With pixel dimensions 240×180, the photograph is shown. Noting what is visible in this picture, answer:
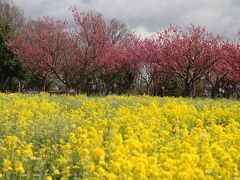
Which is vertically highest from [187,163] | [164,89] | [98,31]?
[98,31]

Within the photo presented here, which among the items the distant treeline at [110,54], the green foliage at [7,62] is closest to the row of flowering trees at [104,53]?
the distant treeline at [110,54]

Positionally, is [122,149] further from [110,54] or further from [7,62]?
[7,62]

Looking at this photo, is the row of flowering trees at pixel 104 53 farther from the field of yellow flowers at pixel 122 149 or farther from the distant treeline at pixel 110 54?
the field of yellow flowers at pixel 122 149

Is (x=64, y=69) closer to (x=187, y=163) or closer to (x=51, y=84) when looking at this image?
(x=51, y=84)

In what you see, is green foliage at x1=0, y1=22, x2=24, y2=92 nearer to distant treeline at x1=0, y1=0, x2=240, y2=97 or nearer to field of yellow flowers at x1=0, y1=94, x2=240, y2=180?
distant treeline at x1=0, y1=0, x2=240, y2=97

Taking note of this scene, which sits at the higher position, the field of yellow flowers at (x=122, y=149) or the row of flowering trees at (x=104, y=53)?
the row of flowering trees at (x=104, y=53)

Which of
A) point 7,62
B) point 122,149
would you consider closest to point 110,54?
point 7,62

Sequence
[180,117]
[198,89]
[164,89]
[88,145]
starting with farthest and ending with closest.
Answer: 1. [198,89]
2. [164,89]
3. [180,117]
4. [88,145]

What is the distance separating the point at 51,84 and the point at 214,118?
32466 mm

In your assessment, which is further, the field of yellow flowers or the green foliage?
the green foliage

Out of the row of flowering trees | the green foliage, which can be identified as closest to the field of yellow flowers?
the row of flowering trees

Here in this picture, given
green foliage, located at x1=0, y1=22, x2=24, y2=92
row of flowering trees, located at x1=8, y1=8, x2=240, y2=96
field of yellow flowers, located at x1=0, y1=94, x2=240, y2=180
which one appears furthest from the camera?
green foliage, located at x1=0, y1=22, x2=24, y2=92

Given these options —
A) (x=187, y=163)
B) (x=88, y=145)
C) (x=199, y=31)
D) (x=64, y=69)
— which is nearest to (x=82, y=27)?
(x=64, y=69)

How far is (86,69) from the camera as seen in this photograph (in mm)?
25297
